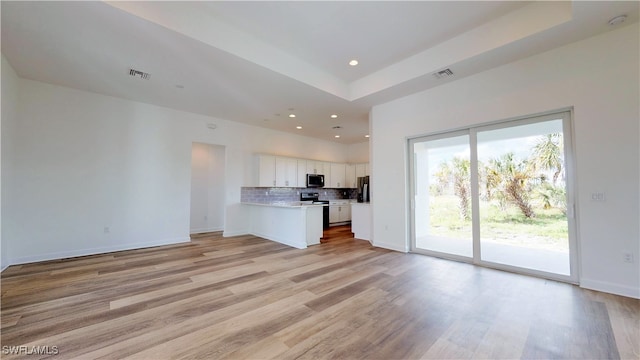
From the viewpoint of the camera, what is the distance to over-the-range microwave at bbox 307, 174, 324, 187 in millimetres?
7598

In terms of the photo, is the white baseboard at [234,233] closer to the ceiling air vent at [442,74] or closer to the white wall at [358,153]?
the white wall at [358,153]

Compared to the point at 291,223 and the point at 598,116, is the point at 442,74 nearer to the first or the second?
the point at 598,116

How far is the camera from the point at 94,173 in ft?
15.2

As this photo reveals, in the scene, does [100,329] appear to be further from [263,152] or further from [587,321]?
[263,152]

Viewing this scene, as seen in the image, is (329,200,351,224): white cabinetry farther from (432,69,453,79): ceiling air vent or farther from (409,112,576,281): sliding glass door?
(432,69,453,79): ceiling air vent

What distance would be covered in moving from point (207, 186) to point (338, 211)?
4.21 metres

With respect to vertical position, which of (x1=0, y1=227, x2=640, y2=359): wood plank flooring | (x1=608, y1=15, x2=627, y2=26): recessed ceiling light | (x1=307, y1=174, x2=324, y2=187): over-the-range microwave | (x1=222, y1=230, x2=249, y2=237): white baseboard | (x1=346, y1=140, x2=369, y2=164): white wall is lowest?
(x1=0, y1=227, x2=640, y2=359): wood plank flooring

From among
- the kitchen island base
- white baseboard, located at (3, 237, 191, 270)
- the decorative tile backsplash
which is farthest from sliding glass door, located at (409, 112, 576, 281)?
white baseboard, located at (3, 237, 191, 270)

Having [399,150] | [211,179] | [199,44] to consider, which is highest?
[199,44]

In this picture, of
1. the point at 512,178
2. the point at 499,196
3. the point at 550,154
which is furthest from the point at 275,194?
the point at 550,154

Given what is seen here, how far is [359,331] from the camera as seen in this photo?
206cm

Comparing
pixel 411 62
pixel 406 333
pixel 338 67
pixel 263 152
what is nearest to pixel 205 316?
pixel 406 333

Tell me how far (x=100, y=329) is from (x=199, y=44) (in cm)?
316

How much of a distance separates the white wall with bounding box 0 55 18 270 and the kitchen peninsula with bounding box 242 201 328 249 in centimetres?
401
